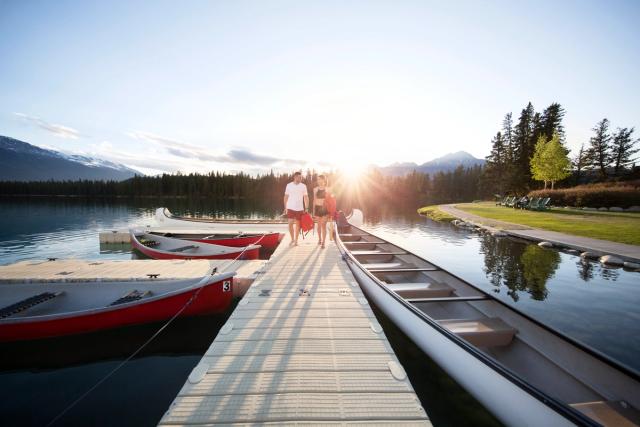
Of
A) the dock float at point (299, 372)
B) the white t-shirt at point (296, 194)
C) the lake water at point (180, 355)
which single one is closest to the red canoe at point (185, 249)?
the white t-shirt at point (296, 194)

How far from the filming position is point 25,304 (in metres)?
6.76

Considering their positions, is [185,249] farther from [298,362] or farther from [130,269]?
[298,362]

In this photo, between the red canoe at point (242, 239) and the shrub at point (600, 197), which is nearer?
the red canoe at point (242, 239)

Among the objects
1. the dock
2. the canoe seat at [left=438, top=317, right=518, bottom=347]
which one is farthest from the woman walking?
the canoe seat at [left=438, top=317, right=518, bottom=347]

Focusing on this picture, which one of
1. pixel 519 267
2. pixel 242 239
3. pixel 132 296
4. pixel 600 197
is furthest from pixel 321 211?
pixel 600 197

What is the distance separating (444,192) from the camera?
118 metres

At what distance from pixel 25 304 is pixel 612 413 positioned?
11.7 meters

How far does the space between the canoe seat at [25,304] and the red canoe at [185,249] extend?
703cm

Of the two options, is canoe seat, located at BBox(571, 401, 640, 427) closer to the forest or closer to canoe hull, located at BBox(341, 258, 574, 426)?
canoe hull, located at BBox(341, 258, 574, 426)

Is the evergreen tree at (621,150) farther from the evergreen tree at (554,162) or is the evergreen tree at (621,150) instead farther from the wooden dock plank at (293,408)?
the wooden dock plank at (293,408)

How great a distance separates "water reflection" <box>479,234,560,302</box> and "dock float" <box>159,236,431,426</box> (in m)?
8.19

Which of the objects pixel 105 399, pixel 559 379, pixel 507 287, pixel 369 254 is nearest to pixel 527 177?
pixel 507 287

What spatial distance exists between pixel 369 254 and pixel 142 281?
7.94 m

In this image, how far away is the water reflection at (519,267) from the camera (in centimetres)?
1088
